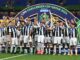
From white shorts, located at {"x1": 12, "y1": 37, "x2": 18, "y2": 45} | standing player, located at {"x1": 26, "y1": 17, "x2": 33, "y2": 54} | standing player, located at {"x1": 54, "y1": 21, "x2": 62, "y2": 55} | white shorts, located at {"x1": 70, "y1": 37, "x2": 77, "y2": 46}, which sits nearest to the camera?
white shorts, located at {"x1": 70, "y1": 37, "x2": 77, "y2": 46}

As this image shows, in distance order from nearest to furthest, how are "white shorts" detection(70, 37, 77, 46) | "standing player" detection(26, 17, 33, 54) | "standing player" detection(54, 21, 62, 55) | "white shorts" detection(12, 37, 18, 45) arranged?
"white shorts" detection(70, 37, 77, 46) → "standing player" detection(54, 21, 62, 55) → "standing player" detection(26, 17, 33, 54) → "white shorts" detection(12, 37, 18, 45)

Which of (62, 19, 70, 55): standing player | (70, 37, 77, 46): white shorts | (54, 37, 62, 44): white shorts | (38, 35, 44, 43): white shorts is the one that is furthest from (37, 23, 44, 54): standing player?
(70, 37, 77, 46): white shorts

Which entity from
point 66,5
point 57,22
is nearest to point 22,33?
point 57,22

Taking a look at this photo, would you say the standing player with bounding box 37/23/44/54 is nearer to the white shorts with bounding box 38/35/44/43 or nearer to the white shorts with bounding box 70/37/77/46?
the white shorts with bounding box 38/35/44/43

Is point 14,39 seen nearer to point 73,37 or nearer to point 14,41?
point 14,41

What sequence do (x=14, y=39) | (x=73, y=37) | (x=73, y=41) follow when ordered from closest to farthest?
(x=73, y=41) < (x=73, y=37) < (x=14, y=39)

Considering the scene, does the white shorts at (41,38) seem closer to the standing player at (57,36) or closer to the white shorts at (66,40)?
the standing player at (57,36)

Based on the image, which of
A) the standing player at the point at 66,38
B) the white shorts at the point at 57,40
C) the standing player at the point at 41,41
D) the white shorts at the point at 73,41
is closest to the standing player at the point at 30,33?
the standing player at the point at 41,41

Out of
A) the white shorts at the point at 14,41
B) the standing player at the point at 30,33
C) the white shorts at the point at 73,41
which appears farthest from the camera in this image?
the white shorts at the point at 14,41

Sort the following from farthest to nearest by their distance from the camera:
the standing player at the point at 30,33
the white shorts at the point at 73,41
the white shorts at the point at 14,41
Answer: the white shorts at the point at 14,41
the standing player at the point at 30,33
the white shorts at the point at 73,41

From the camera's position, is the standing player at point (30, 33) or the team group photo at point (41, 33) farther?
the standing player at point (30, 33)

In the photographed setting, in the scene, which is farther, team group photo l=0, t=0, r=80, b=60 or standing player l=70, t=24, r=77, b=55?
team group photo l=0, t=0, r=80, b=60

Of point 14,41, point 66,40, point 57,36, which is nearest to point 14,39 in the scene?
point 14,41

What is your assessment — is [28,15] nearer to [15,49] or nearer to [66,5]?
[15,49]
